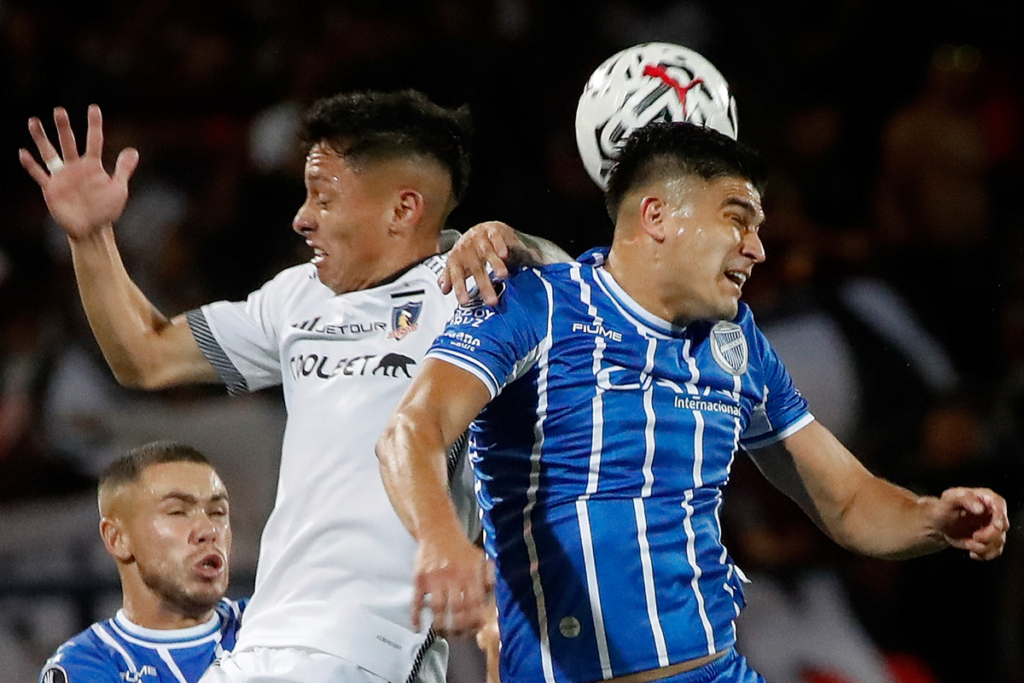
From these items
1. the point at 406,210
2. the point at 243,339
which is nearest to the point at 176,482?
the point at 243,339

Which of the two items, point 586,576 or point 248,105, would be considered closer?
point 586,576

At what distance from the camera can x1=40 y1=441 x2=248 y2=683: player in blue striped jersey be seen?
13.3ft

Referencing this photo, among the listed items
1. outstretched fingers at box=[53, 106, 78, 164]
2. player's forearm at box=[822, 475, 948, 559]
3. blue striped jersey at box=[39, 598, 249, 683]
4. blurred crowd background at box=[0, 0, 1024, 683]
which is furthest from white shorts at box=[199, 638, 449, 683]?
blurred crowd background at box=[0, 0, 1024, 683]

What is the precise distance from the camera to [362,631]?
10.8 feet

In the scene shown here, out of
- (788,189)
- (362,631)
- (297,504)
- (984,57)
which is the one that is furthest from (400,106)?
(984,57)

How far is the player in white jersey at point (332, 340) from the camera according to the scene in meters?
3.33

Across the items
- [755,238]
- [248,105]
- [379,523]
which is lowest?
[379,523]

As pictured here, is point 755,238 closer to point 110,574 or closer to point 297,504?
point 297,504

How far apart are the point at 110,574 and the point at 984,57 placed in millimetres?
4992

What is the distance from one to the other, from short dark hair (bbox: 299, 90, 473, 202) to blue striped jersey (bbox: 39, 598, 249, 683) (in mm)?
1435

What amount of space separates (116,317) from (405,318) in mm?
775

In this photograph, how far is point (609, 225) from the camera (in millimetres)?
6699

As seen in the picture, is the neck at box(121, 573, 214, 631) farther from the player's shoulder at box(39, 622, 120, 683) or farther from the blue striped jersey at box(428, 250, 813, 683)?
the blue striped jersey at box(428, 250, 813, 683)

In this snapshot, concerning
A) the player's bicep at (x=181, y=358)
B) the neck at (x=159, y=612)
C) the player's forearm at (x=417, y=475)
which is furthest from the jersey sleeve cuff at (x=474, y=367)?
the neck at (x=159, y=612)
